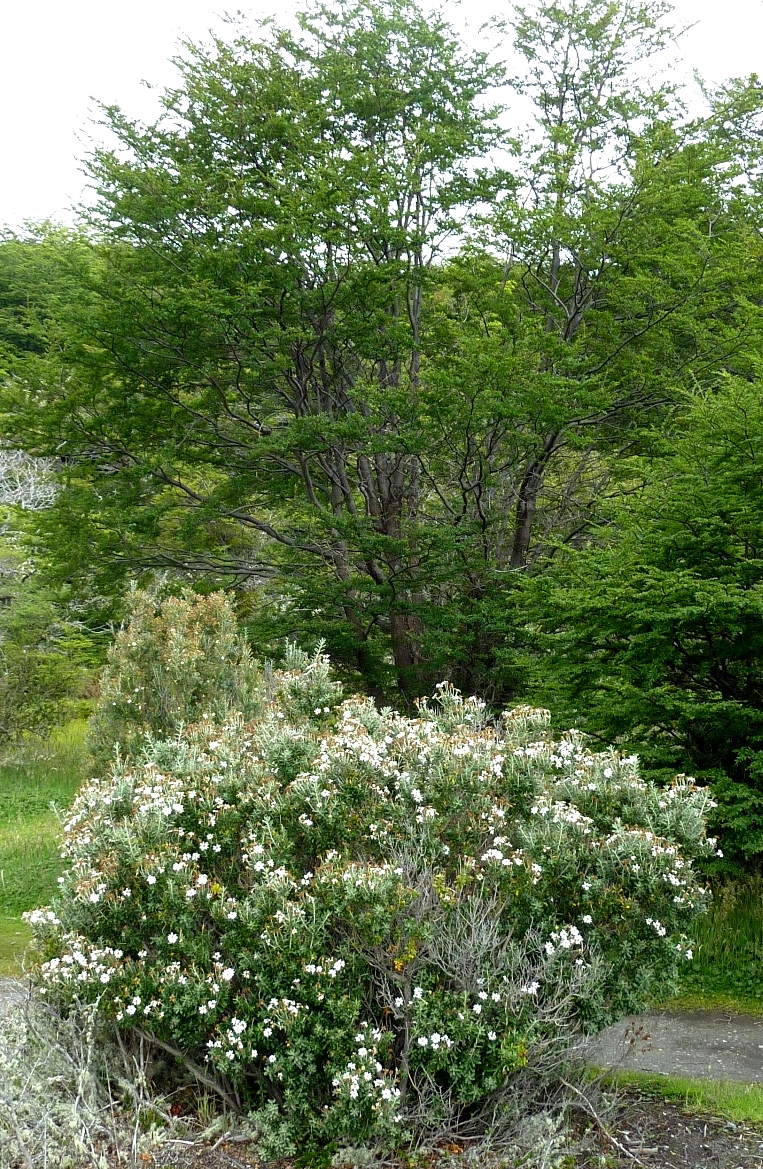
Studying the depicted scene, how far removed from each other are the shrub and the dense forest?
7.22ft

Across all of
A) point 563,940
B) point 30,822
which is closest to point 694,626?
point 563,940

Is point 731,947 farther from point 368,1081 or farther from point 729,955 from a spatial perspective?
point 368,1081

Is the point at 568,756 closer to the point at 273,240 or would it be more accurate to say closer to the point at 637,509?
the point at 637,509

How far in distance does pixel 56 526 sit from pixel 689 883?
9478 mm

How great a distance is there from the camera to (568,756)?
4.73m

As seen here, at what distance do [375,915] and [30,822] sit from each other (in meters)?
8.50

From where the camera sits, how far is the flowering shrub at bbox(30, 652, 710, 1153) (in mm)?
3949

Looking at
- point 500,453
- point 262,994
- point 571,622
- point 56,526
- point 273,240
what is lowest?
point 262,994

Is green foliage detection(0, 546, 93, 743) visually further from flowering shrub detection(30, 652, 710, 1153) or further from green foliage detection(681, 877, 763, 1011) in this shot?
flowering shrub detection(30, 652, 710, 1153)

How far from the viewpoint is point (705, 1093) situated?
4781mm

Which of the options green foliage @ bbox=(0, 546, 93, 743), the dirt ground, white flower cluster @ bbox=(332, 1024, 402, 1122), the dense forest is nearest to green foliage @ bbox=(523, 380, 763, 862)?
the dense forest

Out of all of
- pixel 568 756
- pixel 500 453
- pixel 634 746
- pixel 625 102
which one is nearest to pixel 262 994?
pixel 568 756

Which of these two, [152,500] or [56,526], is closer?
[56,526]

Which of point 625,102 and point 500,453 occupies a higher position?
point 625,102
